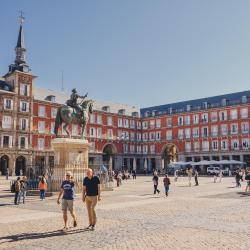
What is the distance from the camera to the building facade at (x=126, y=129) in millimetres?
56656

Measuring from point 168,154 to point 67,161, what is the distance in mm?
57734

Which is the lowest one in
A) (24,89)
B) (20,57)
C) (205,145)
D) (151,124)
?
(205,145)

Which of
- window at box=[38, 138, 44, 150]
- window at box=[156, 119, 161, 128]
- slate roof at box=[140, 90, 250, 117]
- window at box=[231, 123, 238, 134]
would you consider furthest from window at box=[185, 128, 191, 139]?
window at box=[38, 138, 44, 150]

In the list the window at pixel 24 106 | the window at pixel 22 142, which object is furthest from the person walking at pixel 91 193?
the window at pixel 24 106

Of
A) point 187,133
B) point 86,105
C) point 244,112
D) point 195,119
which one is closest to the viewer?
point 86,105

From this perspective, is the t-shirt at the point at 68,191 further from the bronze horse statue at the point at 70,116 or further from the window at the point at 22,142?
the window at the point at 22,142

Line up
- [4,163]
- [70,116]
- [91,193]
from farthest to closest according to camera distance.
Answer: [4,163], [70,116], [91,193]

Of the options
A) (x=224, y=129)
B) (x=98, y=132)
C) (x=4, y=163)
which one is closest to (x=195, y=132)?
(x=224, y=129)

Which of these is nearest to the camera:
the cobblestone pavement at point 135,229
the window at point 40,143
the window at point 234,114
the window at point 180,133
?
the cobblestone pavement at point 135,229

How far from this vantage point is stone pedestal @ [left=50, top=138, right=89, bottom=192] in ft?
75.0

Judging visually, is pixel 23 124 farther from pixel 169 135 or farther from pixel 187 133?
pixel 187 133

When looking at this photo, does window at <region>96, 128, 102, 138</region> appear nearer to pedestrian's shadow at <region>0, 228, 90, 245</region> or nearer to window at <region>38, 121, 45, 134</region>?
window at <region>38, 121, 45, 134</region>

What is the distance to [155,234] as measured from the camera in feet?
31.5

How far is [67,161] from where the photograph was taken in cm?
2305
